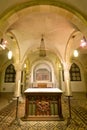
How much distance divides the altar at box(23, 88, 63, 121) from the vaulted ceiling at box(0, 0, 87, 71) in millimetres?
2468

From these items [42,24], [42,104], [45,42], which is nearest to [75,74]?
[45,42]

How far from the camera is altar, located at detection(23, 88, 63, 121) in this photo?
168 inches

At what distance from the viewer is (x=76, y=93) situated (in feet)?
41.0

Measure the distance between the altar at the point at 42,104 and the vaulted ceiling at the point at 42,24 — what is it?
2468 mm

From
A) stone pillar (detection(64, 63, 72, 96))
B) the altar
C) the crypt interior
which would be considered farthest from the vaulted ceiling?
the altar

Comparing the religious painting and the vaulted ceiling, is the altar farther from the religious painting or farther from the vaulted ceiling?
the religious painting

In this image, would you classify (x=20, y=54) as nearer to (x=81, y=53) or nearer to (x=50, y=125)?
(x=50, y=125)

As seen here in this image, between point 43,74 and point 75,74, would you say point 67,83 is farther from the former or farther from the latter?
point 43,74

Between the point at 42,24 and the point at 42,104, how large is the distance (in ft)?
13.6

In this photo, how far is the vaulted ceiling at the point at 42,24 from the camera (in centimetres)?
366

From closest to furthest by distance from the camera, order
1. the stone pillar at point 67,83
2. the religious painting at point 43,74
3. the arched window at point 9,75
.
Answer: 1. the stone pillar at point 67,83
2. the arched window at point 9,75
3. the religious painting at point 43,74

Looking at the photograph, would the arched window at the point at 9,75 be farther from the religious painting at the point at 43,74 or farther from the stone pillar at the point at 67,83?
the stone pillar at the point at 67,83

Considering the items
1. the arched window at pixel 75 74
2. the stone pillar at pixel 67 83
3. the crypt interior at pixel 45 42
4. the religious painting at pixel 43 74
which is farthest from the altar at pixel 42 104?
the religious painting at pixel 43 74

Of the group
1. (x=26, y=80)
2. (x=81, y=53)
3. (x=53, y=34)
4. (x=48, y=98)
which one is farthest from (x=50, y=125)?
(x=81, y=53)
